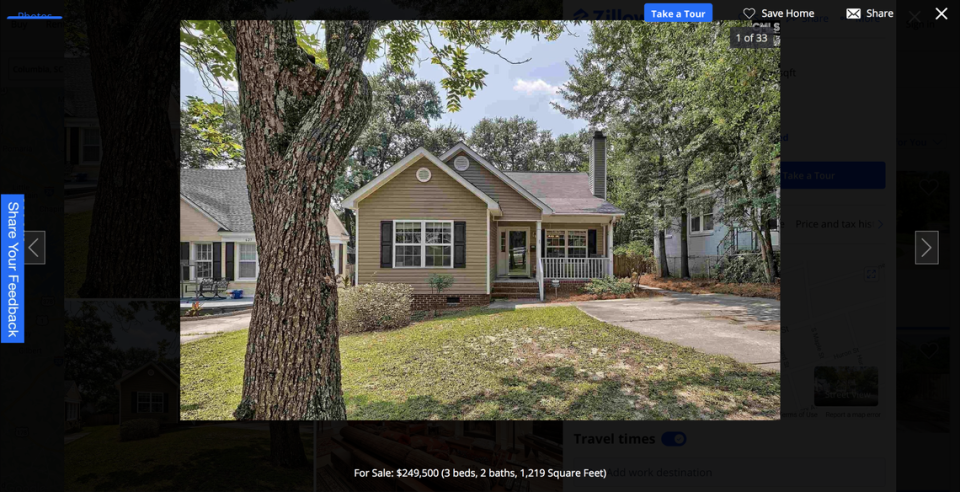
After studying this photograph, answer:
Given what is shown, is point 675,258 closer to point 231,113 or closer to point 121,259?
Answer: point 231,113

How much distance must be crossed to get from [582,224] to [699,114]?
3.38 m

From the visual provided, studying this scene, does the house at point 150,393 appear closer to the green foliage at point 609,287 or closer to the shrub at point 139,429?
the shrub at point 139,429

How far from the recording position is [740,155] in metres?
2.74

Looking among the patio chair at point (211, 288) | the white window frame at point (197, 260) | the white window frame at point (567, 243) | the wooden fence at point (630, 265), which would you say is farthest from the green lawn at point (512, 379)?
the white window frame at point (567, 243)

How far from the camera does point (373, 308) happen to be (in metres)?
2.77

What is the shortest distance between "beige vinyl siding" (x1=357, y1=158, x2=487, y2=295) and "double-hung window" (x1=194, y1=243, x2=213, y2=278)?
3.71 feet

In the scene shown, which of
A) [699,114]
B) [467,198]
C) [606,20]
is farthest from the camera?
[467,198]

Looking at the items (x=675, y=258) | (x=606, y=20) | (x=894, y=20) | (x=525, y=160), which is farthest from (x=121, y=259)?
(x=675, y=258)

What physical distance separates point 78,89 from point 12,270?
1.15m

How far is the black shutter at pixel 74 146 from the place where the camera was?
1.90 m

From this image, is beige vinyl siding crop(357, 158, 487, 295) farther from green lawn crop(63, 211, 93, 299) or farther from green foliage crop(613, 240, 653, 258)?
green foliage crop(613, 240, 653, 258)

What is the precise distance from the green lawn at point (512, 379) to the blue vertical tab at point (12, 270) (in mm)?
769

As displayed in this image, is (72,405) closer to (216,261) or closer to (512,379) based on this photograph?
(216,261)
